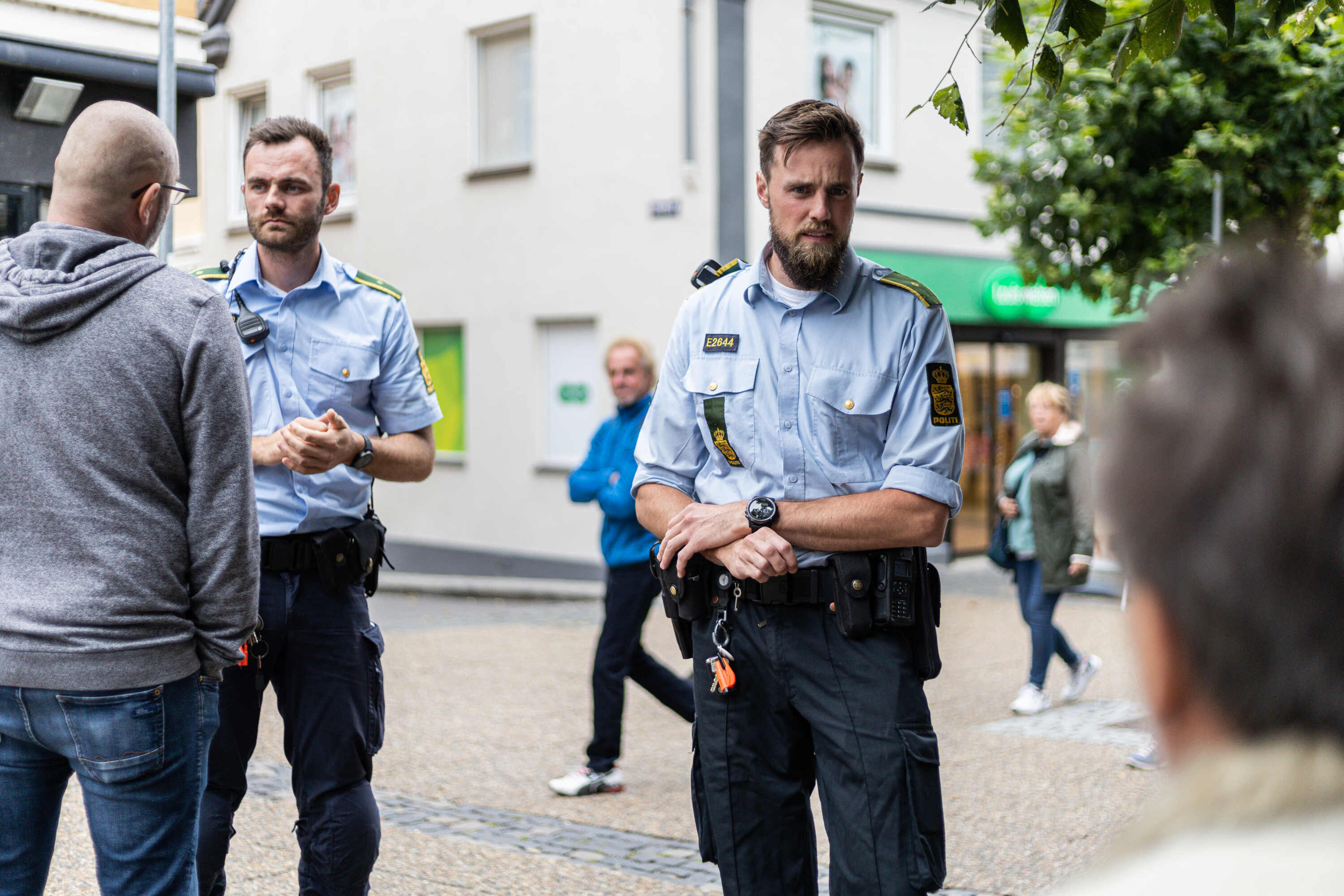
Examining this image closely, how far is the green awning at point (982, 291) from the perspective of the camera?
51.0 feet

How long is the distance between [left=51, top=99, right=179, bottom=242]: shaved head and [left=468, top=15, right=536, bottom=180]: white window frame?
13282 millimetres

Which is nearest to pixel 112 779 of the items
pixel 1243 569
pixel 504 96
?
pixel 1243 569

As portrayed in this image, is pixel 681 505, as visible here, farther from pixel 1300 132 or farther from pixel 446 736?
pixel 1300 132

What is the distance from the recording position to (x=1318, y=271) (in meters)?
0.90

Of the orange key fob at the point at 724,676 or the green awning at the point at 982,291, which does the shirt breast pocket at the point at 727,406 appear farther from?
the green awning at the point at 982,291

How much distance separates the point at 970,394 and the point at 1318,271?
623 inches

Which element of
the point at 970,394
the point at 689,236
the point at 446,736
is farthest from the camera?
the point at 970,394

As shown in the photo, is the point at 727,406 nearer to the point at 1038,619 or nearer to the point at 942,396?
the point at 942,396

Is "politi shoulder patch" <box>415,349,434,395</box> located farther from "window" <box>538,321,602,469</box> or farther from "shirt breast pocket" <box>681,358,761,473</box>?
"window" <box>538,321,602,469</box>

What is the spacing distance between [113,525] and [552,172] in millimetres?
13433

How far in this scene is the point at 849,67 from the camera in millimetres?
15359

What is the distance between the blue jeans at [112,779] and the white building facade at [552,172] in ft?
39.3

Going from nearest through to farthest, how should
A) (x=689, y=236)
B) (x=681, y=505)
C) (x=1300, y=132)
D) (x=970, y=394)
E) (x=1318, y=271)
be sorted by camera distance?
(x=1318, y=271), (x=681, y=505), (x=1300, y=132), (x=689, y=236), (x=970, y=394)

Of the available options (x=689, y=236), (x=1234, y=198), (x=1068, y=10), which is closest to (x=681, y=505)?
(x=1068, y=10)
